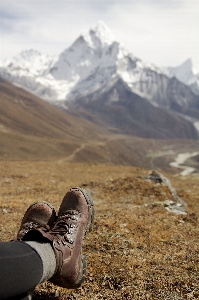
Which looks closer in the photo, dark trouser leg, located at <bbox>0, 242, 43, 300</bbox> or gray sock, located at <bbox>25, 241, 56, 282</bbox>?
dark trouser leg, located at <bbox>0, 242, 43, 300</bbox>

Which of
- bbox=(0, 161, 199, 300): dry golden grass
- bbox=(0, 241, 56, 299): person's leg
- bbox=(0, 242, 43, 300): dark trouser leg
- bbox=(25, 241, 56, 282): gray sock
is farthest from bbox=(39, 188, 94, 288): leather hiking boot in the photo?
bbox=(0, 161, 199, 300): dry golden grass

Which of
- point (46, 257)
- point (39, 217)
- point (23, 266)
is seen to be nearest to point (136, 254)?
point (39, 217)

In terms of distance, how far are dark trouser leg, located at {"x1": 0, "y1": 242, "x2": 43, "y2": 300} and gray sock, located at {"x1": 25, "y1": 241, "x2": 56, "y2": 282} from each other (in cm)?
11

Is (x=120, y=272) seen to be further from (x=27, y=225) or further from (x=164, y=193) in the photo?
(x=164, y=193)

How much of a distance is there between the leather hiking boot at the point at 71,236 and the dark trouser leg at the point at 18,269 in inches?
22.7

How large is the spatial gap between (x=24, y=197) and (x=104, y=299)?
12437mm

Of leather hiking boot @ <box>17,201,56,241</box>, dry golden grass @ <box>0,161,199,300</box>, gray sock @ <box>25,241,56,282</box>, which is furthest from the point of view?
dry golden grass @ <box>0,161,199,300</box>

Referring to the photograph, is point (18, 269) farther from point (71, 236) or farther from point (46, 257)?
point (71, 236)

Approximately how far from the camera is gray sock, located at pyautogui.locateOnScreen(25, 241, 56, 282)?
494 centimetres

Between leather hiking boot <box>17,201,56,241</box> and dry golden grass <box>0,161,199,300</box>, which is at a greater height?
leather hiking boot <box>17,201,56,241</box>

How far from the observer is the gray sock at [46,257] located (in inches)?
195

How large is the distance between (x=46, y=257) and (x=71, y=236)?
3.66ft

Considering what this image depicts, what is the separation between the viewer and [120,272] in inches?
292

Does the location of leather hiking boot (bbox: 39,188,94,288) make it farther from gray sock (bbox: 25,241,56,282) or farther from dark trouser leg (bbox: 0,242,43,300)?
dark trouser leg (bbox: 0,242,43,300)
